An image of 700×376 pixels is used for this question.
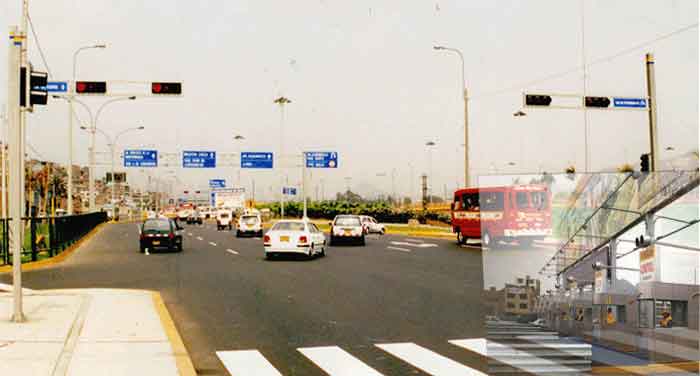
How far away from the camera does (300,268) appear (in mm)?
23188

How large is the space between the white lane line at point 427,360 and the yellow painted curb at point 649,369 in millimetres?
2966

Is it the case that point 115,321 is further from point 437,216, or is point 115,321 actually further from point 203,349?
point 437,216

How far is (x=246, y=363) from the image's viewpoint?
8.50 metres

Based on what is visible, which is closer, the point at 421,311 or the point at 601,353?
the point at 601,353

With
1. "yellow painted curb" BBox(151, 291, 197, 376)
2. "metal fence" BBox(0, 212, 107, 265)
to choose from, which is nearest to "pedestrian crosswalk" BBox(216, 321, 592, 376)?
"yellow painted curb" BBox(151, 291, 197, 376)

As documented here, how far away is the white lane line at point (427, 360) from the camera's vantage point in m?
7.83

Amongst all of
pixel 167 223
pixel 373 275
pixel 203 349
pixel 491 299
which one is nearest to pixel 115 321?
pixel 203 349

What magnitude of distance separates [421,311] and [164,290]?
667 centimetres

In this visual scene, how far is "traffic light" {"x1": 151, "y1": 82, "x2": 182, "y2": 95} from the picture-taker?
25766 millimetres

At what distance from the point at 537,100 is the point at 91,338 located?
→ 960 inches

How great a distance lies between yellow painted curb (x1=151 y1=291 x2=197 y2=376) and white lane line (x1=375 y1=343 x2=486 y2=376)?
2550 millimetres

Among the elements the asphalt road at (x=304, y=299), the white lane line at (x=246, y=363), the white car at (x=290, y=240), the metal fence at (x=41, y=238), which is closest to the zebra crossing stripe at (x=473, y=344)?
the asphalt road at (x=304, y=299)

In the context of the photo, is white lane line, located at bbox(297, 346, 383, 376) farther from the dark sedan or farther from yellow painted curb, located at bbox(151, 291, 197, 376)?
the dark sedan

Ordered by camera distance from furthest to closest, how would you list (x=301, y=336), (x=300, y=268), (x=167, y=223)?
(x=167, y=223), (x=300, y=268), (x=301, y=336)
